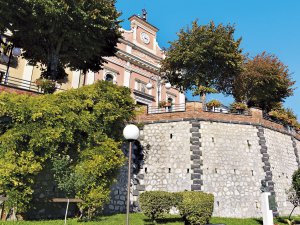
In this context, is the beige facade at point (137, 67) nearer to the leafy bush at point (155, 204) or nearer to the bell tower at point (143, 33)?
the bell tower at point (143, 33)

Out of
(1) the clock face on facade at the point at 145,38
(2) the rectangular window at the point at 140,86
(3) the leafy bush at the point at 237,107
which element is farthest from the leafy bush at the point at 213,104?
(1) the clock face on facade at the point at 145,38

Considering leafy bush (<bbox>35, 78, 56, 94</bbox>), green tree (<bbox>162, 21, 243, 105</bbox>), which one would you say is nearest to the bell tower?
green tree (<bbox>162, 21, 243, 105</bbox>)

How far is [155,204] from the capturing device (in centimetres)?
1249

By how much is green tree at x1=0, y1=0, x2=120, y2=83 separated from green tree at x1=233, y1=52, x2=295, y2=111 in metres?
12.6

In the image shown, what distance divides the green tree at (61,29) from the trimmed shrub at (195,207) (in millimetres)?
9942

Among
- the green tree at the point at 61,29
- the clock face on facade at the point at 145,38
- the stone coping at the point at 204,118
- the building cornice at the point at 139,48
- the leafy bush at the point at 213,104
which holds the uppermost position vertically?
the clock face on facade at the point at 145,38

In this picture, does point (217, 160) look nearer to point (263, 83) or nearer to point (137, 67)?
point (263, 83)

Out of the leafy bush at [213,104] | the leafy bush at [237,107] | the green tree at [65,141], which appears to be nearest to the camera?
the green tree at [65,141]

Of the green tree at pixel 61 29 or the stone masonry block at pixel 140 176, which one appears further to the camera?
the stone masonry block at pixel 140 176

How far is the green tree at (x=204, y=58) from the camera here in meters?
22.3

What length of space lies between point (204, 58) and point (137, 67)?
36.5 feet

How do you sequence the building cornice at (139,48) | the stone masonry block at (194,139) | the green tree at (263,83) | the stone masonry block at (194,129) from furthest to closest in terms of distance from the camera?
the building cornice at (139,48) < the green tree at (263,83) < the stone masonry block at (194,129) < the stone masonry block at (194,139)

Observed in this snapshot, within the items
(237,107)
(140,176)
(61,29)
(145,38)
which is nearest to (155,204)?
(140,176)

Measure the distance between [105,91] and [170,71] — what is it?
12402 mm
